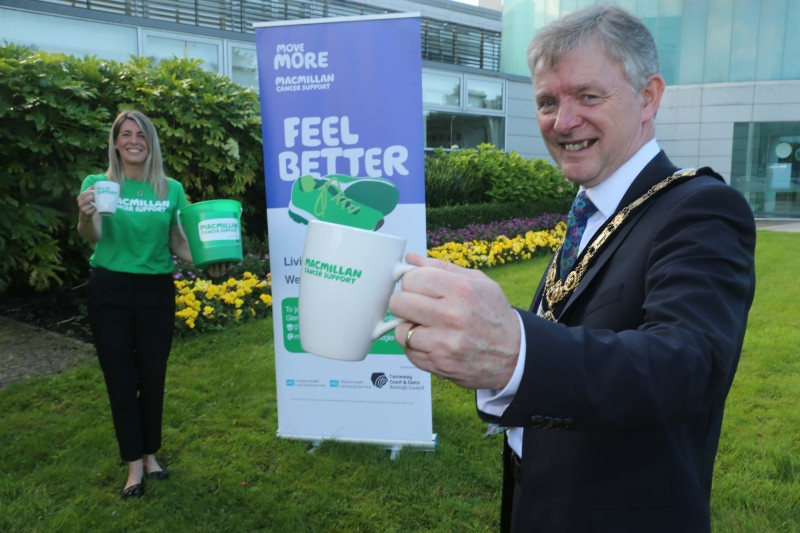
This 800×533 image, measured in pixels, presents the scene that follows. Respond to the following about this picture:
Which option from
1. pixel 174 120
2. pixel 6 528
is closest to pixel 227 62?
pixel 174 120

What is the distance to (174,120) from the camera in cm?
731

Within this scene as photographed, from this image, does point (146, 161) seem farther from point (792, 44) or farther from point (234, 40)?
point (792, 44)

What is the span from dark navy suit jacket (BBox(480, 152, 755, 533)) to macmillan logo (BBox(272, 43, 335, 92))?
8.69 feet

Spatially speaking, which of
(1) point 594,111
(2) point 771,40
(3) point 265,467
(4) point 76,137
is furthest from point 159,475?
(2) point 771,40

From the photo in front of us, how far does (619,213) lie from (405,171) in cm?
246

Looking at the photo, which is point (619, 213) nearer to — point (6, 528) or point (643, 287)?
point (643, 287)

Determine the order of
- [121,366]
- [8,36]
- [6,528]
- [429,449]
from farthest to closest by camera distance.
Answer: [8,36], [429,449], [121,366], [6,528]

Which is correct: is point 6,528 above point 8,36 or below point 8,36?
below

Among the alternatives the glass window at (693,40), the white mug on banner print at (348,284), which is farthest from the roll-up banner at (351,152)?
the glass window at (693,40)

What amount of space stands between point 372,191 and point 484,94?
16.5 metres

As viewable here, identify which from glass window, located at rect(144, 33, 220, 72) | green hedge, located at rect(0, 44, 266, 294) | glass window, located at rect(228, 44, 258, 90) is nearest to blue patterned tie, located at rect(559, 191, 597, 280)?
green hedge, located at rect(0, 44, 266, 294)

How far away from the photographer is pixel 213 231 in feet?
10.1

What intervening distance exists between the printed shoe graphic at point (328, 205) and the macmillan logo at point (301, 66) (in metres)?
0.55

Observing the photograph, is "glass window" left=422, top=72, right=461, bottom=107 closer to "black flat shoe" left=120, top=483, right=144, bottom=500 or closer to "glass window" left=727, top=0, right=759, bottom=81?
"glass window" left=727, top=0, right=759, bottom=81
